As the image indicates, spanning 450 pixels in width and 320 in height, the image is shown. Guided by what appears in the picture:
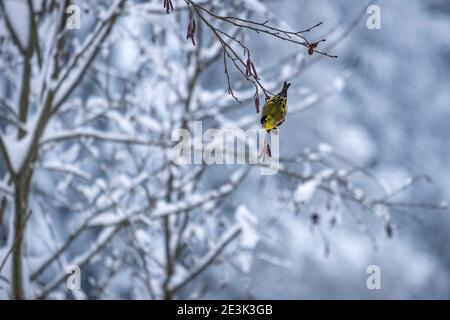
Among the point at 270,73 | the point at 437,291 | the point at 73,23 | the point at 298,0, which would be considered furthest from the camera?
the point at 437,291

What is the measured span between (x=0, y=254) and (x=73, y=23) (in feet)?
2.28

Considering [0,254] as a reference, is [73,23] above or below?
above

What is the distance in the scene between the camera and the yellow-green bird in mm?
724

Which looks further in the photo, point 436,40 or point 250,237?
point 436,40

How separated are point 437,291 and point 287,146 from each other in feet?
7.43

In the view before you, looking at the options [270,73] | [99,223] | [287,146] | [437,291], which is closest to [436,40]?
[287,146]

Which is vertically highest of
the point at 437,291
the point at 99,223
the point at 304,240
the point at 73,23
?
the point at 73,23

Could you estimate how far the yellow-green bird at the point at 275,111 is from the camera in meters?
0.72

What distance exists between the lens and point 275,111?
725mm

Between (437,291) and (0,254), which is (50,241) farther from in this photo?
(437,291)

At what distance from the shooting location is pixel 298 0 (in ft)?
18.8

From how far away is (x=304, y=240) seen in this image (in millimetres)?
6094
